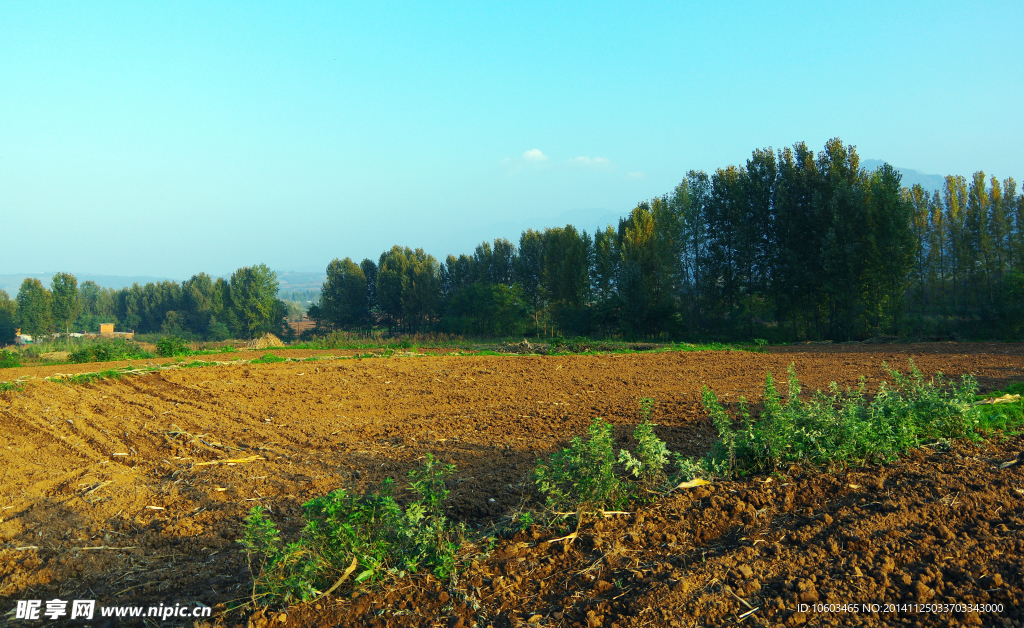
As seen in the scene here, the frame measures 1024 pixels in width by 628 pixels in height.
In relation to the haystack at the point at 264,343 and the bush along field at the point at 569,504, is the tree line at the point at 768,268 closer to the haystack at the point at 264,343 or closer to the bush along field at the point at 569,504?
the haystack at the point at 264,343

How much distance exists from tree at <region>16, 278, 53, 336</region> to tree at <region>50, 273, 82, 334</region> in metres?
0.59

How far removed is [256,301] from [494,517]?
55.4 m

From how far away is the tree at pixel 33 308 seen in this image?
48.3 meters

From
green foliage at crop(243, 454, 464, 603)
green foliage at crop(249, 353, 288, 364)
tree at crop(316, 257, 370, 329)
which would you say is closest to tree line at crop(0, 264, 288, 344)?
tree at crop(316, 257, 370, 329)

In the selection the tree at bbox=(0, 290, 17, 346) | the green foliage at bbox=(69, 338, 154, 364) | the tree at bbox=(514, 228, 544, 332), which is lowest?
the green foliage at bbox=(69, 338, 154, 364)

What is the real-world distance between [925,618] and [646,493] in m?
2.03

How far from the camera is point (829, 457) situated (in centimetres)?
470

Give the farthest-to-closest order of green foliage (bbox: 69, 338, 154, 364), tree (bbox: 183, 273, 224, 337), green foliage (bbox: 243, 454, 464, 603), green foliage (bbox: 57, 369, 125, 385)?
tree (bbox: 183, 273, 224, 337)
green foliage (bbox: 69, 338, 154, 364)
green foliage (bbox: 57, 369, 125, 385)
green foliage (bbox: 243, 454, 464, 603)

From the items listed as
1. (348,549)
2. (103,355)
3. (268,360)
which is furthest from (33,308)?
(348,549)

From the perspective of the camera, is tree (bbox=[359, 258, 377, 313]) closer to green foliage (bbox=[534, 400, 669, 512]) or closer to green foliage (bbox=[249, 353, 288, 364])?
green foliage (bbox=[249, 353, 288, 364])

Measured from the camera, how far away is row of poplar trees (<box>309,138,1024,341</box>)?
997 inches

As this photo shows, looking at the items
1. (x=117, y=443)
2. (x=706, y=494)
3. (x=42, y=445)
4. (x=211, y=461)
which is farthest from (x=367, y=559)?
(x=42, y=445)

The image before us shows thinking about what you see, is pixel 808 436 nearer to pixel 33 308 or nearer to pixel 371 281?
pixel 371 281

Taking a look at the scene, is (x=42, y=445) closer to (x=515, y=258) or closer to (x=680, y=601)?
(x=680, y=601)
